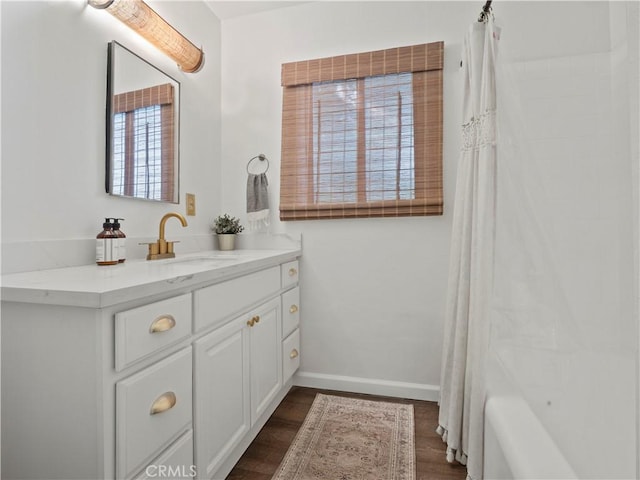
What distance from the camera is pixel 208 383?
43.0 inches

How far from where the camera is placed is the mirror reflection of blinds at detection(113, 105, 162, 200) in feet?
4.62

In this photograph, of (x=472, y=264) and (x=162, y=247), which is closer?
(x=472, y=264)

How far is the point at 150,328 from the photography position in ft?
2.76

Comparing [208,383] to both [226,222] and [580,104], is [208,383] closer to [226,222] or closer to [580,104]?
[226,222]

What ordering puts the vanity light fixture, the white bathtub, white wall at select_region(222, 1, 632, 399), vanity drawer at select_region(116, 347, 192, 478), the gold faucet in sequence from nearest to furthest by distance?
the white bathtub, vanity drawer at select_region(116, 347, 192, 478), the vanity light fixture, the gold faucet, white wall at select_region(222, 1, 632, 399)

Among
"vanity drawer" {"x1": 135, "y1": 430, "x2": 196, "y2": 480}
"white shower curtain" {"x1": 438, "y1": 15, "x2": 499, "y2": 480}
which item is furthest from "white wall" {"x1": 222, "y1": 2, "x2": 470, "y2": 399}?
"vanity drawer" {"x1": 135, "y1": 430, "x2": 196, "y2": 480}

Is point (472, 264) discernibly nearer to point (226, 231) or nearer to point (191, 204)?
point (226, 231)

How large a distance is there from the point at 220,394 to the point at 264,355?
37 centimetres

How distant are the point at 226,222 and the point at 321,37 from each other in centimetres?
134

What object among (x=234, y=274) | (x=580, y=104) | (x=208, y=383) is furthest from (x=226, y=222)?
(x=580, y=104)

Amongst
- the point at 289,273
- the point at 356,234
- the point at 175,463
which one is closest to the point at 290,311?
the point at 289,273

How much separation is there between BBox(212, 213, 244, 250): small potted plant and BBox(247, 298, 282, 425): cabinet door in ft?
2.00

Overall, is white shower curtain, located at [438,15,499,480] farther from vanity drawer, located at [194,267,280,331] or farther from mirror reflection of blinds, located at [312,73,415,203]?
vanity drawer, located at [194,267,280,331]

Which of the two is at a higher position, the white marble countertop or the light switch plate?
the light switch plate
